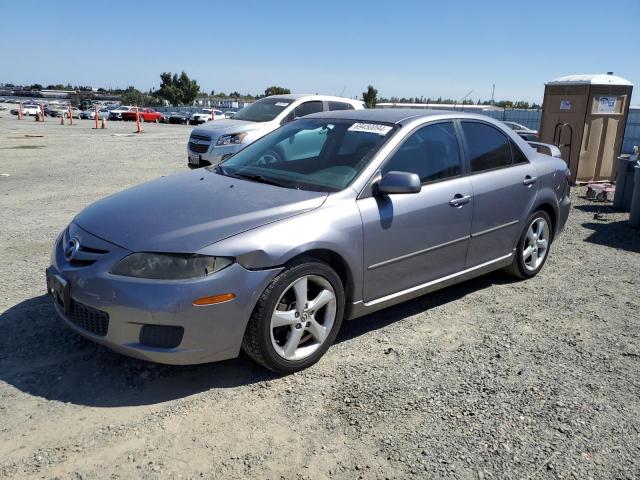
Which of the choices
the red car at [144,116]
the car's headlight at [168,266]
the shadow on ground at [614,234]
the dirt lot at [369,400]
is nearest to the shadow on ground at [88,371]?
the dirt lot at [369,400]

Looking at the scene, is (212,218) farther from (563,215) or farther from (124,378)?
(563,215)

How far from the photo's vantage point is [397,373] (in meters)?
3.45

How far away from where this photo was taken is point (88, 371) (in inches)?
130

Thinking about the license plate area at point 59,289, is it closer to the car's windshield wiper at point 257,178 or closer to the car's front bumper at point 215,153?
the car's windshield wiper at point 257,178

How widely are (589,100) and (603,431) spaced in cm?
A: 964

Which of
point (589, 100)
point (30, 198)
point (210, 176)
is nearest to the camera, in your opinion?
point (210, 176)

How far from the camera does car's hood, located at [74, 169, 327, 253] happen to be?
10.0 feet

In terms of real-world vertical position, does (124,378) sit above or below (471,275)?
below

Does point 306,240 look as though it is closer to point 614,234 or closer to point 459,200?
point 459,200

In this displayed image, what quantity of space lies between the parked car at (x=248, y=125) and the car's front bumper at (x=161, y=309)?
6.87 meters

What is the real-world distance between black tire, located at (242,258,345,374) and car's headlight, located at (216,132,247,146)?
714 centimetres

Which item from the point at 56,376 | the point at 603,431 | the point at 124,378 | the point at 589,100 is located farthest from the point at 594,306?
the point at 589,100

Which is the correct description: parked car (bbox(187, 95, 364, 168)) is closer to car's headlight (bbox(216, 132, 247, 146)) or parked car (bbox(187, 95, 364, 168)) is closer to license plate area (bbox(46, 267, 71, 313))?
car's headlight (bbox(216, 132, 247, 146))

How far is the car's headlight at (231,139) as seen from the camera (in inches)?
395
